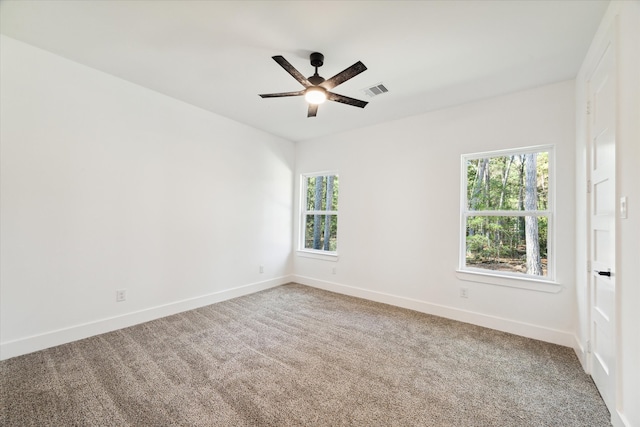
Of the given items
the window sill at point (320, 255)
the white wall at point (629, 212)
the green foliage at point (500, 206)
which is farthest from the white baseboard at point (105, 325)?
the white wall at point (629, 212)

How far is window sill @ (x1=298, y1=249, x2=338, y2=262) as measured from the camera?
444cm

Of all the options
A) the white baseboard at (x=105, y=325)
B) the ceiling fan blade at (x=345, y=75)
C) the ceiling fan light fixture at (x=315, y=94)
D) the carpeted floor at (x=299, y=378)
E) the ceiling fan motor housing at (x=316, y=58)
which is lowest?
the carpeted floor at (x=299, y=378)

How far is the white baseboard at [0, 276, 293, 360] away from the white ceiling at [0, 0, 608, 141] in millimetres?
2616

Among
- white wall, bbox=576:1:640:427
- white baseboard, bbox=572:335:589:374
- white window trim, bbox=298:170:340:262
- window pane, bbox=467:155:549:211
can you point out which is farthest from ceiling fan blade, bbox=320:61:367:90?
white baseboard, bbox=572:335:589:374

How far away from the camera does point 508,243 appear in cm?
306

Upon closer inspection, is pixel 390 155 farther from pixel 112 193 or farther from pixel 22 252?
pixel 22 252

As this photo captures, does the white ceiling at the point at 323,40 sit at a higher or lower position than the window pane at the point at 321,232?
higher

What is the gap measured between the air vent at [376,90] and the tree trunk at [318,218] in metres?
2.06

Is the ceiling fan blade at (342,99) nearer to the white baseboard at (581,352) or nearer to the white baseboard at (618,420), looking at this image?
the white baseboard at (618,420)

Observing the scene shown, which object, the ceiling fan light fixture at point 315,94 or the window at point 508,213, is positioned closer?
the ceiling fan light fixture at point 315,94

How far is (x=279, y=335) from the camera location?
276 cm

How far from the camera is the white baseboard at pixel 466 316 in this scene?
265 cm

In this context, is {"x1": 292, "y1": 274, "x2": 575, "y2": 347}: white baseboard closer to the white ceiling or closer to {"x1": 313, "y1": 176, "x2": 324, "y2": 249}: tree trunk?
{"x1": 313, "y1": 176, "x2": 324, "y2": 249}: tree trunk

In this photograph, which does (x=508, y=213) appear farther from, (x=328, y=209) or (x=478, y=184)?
(x=328, y=209)
